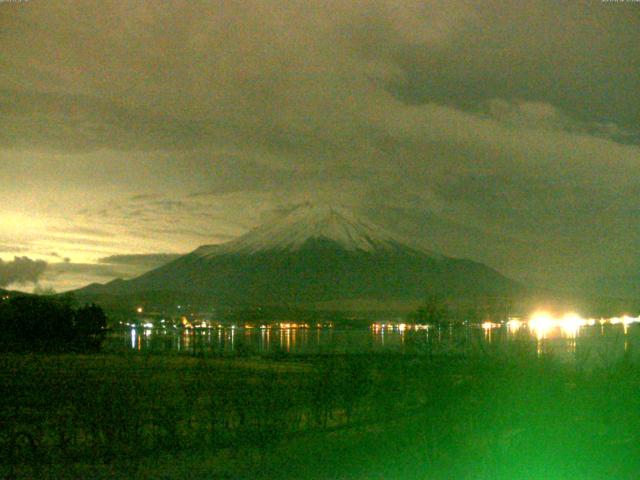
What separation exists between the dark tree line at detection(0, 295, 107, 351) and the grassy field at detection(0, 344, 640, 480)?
31801 mm

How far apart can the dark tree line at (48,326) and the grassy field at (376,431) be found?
104ft

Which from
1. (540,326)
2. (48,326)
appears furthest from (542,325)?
(48,326)

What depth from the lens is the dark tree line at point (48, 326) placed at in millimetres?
46044

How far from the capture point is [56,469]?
10914 mm

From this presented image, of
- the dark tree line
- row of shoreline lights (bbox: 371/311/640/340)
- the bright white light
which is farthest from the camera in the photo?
the dark tree line

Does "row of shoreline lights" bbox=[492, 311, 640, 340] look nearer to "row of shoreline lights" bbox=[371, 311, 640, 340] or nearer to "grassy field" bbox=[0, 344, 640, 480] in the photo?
"row of shoreline lights" bbox=[371, 311, 640, 340]

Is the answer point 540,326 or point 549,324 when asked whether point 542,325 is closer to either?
point 540,326

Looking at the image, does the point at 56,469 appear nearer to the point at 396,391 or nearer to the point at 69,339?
the point at 396,391

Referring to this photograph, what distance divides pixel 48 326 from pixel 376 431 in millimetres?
38755

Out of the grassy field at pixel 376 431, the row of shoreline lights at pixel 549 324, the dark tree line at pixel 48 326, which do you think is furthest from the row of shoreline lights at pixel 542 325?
the dark tree line at pixel 48 326

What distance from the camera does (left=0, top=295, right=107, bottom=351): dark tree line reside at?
151 feet

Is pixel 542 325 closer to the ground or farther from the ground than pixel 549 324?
farther from the ground

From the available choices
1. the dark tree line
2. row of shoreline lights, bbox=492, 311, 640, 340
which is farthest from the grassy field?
the dark tree line

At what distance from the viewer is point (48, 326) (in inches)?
1918
